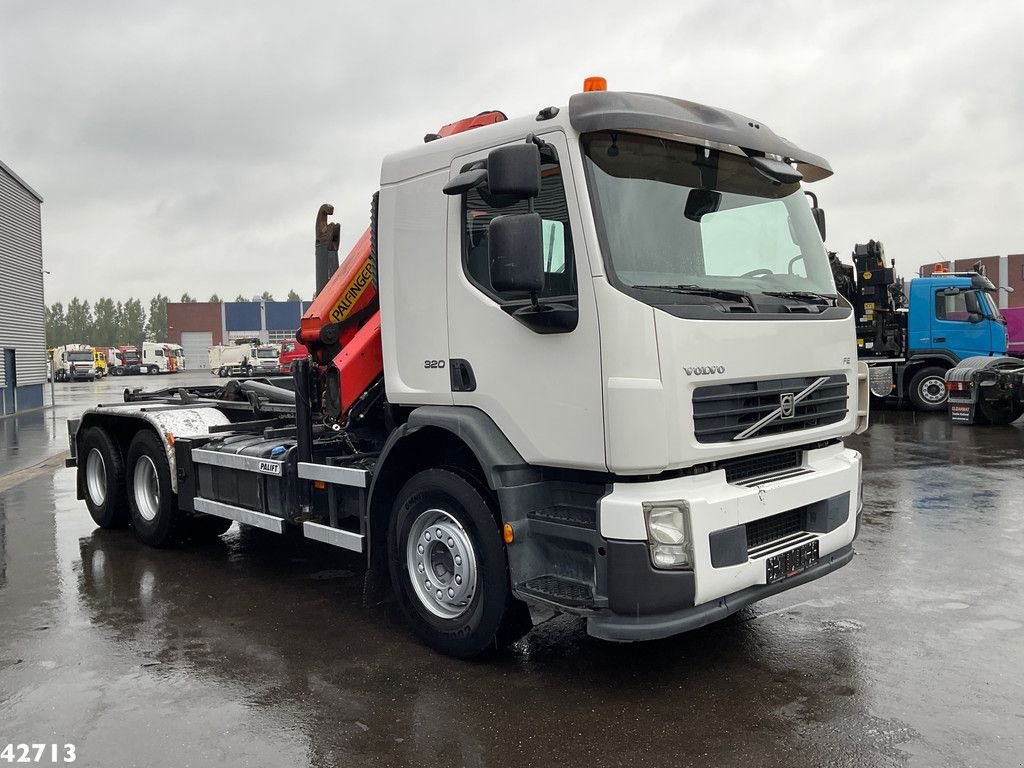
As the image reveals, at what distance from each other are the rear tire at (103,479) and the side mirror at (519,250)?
564 centimetres

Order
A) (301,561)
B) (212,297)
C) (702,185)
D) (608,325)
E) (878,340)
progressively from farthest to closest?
(212,297) < (878,340) < (301,561) < (702,185) < (608,325)

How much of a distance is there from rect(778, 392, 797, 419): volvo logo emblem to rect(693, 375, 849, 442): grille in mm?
10

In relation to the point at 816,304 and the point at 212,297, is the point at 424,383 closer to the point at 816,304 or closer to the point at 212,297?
the point at 816,304

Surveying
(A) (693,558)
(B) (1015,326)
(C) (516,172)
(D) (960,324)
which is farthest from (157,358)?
(A) (693,558)

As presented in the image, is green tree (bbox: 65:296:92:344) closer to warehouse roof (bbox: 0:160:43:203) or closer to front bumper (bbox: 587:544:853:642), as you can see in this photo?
warehouse roof (bbox: 0:160:43:203)

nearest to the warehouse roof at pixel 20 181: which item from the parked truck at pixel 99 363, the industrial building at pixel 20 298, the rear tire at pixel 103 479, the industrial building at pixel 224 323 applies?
the industrial building at pixel 20 298

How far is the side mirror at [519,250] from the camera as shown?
388cm

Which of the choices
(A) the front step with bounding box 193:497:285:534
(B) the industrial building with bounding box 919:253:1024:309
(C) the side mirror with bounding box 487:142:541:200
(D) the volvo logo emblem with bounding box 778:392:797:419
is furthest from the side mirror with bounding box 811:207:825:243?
(B) the industrial building with bounding box 919:253:1024:309

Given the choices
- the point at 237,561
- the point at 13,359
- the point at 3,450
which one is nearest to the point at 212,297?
the point at 13,359

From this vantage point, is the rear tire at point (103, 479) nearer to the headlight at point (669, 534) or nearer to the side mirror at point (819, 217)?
the headlight at point (669, 534)

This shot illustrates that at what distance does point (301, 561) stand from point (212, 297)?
164775 mm

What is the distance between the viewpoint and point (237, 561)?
282 inches

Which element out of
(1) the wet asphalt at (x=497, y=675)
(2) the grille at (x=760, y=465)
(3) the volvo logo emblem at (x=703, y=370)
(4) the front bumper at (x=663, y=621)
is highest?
(3) the volvo logo emblem at (x=703, y=370)

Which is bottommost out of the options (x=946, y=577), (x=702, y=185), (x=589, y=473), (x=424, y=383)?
(x=946, y=577)
